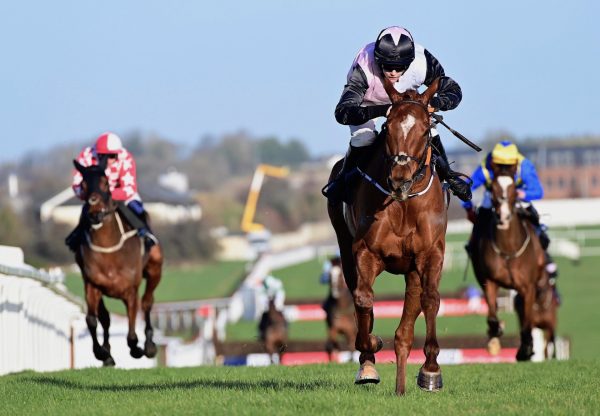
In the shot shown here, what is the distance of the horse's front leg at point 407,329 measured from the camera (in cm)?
869

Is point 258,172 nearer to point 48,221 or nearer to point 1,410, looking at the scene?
point 48,221

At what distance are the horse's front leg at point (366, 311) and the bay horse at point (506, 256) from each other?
244 inches

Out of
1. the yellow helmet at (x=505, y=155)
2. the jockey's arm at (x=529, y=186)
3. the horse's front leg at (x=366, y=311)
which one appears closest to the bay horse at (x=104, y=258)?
the yellow helmet at (x=505, y=155)

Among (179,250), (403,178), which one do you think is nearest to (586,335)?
(403,178)

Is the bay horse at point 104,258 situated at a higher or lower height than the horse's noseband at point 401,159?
lower

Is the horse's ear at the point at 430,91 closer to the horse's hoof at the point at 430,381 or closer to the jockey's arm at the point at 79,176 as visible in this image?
the horse's hoof at the point at 430,381

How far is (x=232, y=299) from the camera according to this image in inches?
1998

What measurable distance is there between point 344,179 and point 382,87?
680 mm

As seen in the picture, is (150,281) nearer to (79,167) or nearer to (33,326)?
(33,326)

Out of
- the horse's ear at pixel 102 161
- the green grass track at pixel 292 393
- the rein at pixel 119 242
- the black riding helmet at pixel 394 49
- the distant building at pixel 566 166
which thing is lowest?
the green grass track at pixel 292 393

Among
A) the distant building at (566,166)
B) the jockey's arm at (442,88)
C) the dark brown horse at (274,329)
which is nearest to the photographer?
the jockey's arm at (442,88)

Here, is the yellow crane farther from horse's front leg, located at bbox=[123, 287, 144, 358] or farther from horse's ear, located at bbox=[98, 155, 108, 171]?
horse's front leg, located at bbox=[123, 287, 144, 358]

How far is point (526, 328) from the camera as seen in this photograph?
15227 mm

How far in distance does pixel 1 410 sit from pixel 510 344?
45.3 feet
